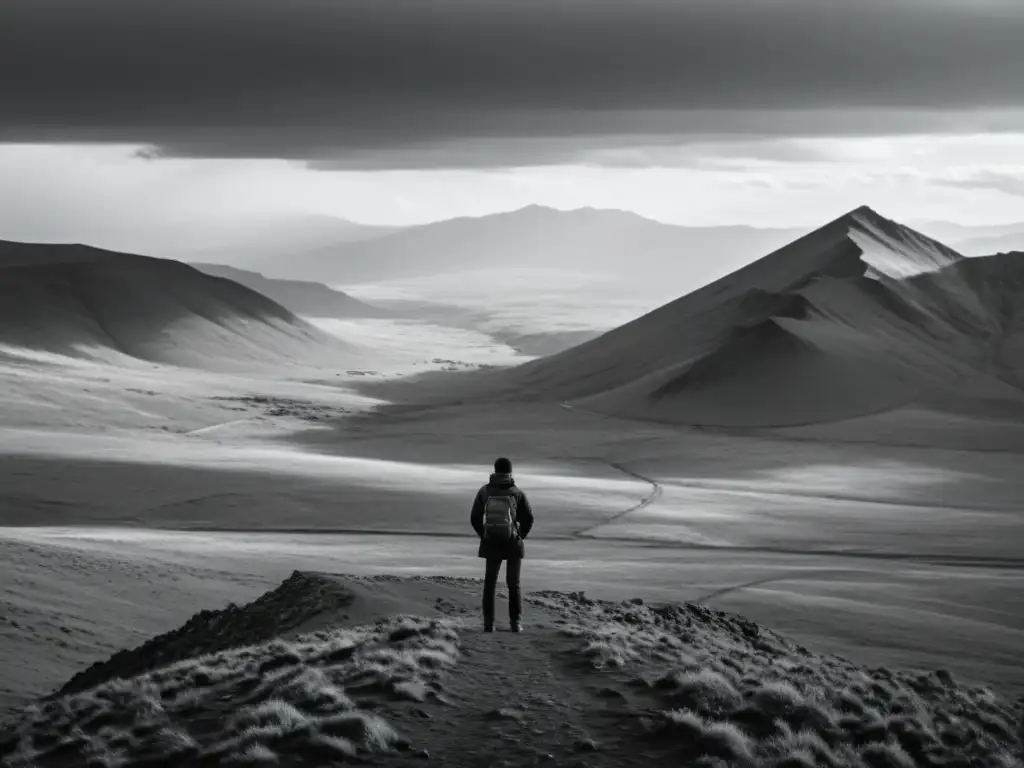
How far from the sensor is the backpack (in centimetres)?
1625

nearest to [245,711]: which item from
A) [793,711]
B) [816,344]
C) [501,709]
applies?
[501,709]

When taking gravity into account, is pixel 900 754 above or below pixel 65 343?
below

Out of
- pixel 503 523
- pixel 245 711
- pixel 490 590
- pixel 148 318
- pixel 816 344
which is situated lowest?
pixel 245 711

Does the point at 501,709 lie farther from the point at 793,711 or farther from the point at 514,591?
the point at 514,591

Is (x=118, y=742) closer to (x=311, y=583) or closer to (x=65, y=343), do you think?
(x=311, y=583)

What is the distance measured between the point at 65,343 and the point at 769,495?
99.6 meters

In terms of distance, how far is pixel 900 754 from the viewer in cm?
1334

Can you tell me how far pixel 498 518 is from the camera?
53.4ft

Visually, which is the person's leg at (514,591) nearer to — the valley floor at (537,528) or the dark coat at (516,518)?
the dark coat at (516,518)

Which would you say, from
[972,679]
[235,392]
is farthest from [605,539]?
[235,392]

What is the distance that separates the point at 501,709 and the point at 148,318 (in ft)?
523

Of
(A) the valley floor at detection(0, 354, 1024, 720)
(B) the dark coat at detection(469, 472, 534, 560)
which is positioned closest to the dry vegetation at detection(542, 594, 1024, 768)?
(B) the dark coat at detection(469, 472, 534, 560)

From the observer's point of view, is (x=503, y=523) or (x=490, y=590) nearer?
(x=503, y=523)

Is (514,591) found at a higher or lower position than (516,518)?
lower
